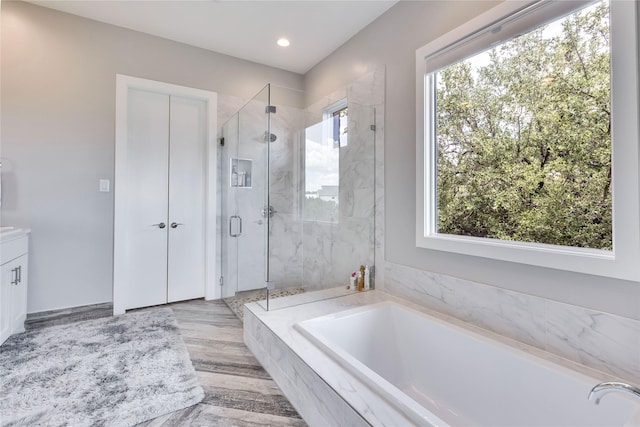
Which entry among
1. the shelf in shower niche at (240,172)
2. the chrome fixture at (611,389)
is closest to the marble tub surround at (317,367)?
the chrome fixture at (611,389)

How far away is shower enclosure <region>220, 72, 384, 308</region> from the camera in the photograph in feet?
8.64

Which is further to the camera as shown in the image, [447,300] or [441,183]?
[441,183]

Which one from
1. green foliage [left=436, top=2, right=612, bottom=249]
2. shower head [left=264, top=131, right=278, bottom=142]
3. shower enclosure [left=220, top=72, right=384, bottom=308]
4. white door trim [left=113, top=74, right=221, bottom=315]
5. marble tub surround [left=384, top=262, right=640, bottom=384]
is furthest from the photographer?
white door trim [left=113, top=74, right=221, bottom=315]

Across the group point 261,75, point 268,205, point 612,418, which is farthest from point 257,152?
point 612,418

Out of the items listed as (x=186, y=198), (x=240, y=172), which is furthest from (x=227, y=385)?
(x=186, y=198)

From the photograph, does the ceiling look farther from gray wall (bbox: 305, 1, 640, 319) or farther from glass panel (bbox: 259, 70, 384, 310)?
glass panel (bbox: 259, 70, 384, 310)

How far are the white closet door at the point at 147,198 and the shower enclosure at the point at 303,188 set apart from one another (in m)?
0.74

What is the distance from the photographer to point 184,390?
5.73ft

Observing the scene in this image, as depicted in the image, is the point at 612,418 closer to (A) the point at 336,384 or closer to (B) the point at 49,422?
(A) the point at 336,384

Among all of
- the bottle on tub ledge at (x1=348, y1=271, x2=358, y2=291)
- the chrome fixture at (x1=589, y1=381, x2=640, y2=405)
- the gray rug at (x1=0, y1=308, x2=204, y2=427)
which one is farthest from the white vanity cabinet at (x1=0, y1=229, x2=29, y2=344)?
the chrome fixture at (x1=589, y1=381, x2=640, y2=405)

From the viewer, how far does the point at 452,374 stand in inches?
64.2

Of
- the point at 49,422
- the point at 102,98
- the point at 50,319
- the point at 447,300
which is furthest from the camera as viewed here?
the point at 102,98

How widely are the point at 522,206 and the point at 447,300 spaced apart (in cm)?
71

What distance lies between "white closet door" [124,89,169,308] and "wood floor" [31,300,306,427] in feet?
1.83
